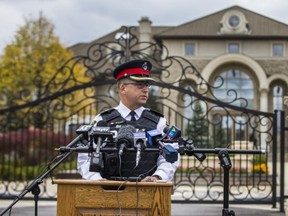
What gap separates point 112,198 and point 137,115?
3.98 feet

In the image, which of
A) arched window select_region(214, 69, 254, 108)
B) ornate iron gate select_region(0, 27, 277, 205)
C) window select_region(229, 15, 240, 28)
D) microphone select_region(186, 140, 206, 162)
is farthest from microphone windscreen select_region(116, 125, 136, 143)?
window select_region(229, 15, 240, 28)

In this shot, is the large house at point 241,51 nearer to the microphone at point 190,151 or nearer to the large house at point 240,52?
the large house at point 240,52

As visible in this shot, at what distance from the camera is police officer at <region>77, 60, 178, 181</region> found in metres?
4.21

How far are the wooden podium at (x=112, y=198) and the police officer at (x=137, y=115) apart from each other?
717 mm

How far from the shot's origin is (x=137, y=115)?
453 cm

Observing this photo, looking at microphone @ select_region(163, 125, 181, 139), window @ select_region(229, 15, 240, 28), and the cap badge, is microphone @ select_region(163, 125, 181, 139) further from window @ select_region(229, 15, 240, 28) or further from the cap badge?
window @ select_region(229, 15, 240, 28)

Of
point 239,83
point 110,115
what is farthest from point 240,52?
point 110,115

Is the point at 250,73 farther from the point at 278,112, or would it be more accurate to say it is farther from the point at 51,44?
the point at 278,112

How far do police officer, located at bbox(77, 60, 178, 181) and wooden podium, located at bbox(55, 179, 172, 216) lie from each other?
717mm

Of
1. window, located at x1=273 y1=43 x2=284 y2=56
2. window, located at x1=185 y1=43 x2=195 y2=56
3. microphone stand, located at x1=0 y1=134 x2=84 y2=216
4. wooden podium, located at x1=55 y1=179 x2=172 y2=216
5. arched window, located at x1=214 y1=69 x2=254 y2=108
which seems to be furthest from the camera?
arched window, located at x1=214 y1=69 x2=254 y2=108

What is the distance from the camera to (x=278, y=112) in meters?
10.8

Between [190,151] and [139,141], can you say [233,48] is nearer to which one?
[190,151]

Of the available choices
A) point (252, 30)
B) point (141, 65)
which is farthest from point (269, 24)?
point (141, 65)

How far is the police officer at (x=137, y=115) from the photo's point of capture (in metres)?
4.21
